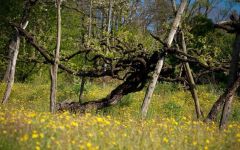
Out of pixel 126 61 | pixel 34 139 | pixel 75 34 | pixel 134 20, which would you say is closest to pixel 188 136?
pixel 34 139

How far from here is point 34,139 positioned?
6.60 metres

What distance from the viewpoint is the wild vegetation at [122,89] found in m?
7.15

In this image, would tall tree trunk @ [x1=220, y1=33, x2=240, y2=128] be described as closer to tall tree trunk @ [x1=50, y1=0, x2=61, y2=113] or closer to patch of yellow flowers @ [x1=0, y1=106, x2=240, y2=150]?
patch of yellow flowers @ [x1=0, y1=106, x2=240, y2=150]

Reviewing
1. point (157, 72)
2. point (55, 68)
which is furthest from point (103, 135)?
point (55, 68)

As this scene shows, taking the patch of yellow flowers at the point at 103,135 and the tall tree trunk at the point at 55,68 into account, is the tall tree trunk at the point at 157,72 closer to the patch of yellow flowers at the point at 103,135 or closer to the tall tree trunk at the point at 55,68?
the tall tree trunk at the point at 55,68

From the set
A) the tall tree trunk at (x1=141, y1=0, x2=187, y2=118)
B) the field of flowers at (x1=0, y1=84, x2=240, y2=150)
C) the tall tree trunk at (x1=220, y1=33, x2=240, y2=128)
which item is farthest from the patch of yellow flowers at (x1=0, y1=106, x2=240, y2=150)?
the tall tree trunk at (x1=141, y1=0, x2=187, y2=118)

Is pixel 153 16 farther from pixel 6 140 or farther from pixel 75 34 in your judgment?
pixel 6 140

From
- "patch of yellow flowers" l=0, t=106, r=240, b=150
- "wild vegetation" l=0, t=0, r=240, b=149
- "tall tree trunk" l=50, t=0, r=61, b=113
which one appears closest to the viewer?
"patch of yellow flowers" l=0, t=106, r=240, b=150

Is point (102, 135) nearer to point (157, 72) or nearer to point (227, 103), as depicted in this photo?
point (227, 103)

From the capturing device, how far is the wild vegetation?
7152 mm

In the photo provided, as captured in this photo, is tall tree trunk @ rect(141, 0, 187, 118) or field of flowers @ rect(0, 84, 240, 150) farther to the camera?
tall tree trunk @ rect(141, 0, 187, 118)

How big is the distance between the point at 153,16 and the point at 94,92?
91.2 ft

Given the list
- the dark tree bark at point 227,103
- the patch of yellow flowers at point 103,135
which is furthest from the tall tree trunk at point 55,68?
the dark tree bark at point 227,103

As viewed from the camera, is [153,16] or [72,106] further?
[153,16]
